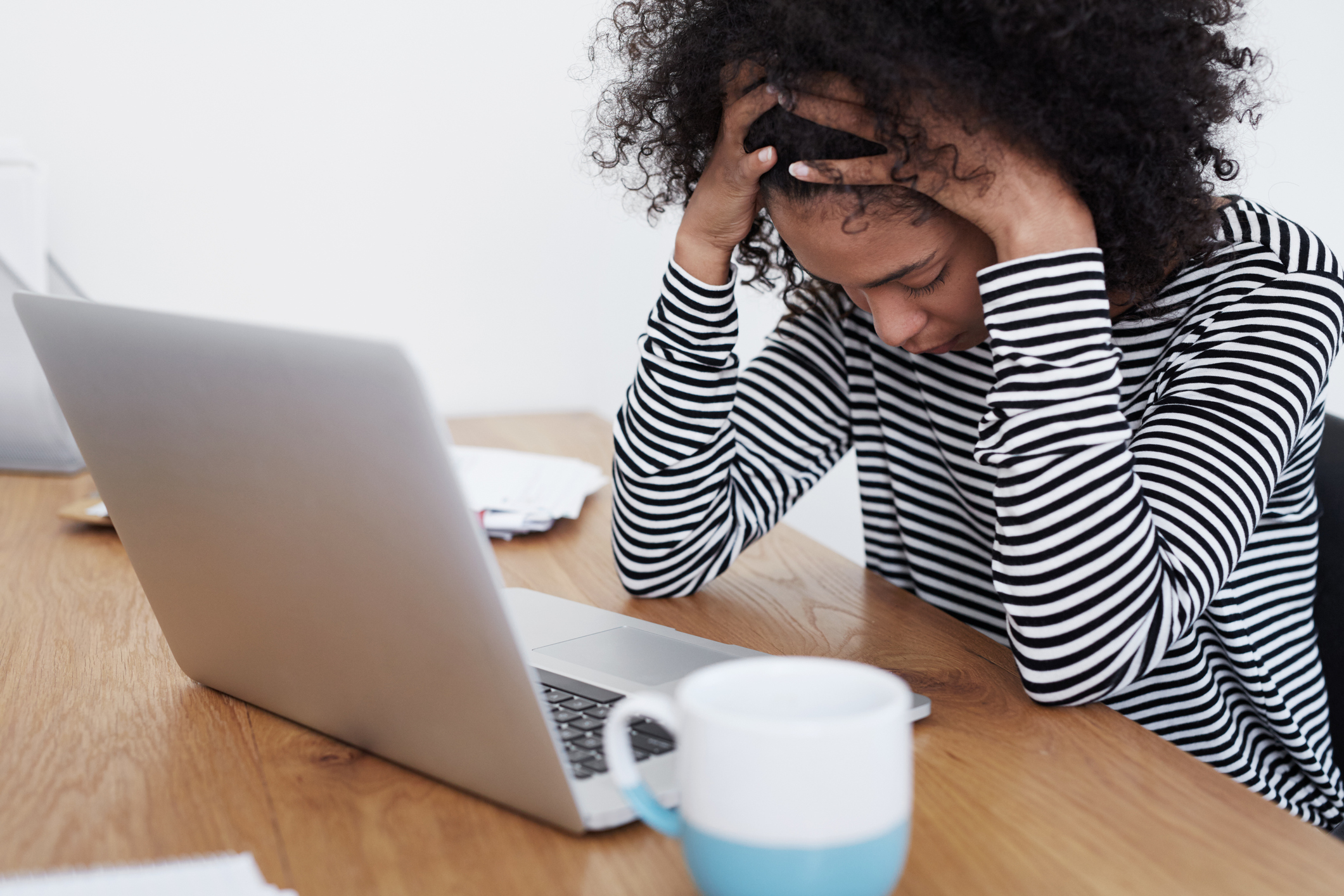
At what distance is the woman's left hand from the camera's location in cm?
69

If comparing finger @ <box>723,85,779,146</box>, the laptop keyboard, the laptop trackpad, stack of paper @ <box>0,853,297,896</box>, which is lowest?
the laptop trackpad

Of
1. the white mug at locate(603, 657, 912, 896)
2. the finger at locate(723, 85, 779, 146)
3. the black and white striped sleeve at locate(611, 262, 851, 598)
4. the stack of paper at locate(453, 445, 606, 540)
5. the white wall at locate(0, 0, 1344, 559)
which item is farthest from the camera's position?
the white wall at locate(0, 0, 1344, 559)

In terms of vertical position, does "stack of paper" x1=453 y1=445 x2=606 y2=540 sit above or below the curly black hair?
below

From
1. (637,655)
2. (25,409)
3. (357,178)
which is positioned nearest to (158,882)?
(637,655)

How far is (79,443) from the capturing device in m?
0.59

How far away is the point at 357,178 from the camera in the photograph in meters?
1.59

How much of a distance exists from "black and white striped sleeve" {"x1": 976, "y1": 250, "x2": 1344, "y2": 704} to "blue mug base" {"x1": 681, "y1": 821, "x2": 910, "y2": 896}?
1.00 ft

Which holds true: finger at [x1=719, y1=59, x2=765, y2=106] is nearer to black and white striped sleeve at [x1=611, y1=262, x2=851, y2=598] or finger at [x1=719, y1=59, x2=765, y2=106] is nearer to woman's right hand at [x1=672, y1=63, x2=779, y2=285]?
woman's right hand at [x1=672, y1=63, x2=779, y2=285]

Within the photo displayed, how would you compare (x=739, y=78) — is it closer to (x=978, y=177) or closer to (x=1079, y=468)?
(x=978, y=177)

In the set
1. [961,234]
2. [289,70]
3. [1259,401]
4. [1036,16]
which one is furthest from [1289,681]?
[289,70]

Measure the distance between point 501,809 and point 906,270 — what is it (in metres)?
0.47

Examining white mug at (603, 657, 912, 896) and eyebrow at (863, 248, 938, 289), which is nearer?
white mug at (603, 657, 912, 896)

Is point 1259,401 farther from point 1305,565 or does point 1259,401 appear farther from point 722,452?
point 722,452

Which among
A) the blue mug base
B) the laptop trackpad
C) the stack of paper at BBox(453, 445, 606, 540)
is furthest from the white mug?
the stack of paper at BBox(453, 445, 606, 540)
